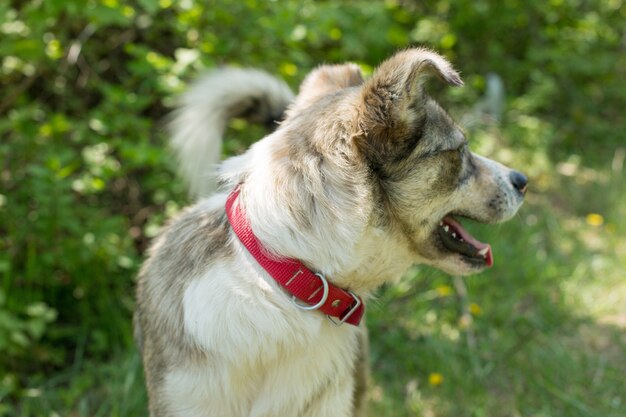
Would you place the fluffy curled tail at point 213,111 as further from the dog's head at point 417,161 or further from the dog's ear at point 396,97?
the dog's ear at point 396,97

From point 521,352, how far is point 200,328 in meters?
2.06

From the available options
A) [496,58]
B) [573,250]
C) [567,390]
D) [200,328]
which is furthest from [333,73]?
[496,58]

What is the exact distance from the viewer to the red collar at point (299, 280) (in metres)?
1.96

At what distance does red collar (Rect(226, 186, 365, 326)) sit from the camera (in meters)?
1.96

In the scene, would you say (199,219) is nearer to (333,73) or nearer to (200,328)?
(200,328)

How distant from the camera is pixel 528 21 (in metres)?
6.54

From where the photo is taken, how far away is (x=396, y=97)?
1.90m

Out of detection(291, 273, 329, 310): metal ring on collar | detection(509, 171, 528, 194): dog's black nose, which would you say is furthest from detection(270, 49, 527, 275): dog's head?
detection(291, 273, 329, 310): metal ring on collar

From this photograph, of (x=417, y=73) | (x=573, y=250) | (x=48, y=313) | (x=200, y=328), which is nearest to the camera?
(x=417, y=73)

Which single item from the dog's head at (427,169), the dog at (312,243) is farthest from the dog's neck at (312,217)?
the dog's head at (427,169)

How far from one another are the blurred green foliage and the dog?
1.02 m

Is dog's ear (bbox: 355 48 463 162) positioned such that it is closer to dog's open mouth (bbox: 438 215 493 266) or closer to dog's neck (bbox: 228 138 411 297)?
dog's neck (bbox: 228 138 411 297)

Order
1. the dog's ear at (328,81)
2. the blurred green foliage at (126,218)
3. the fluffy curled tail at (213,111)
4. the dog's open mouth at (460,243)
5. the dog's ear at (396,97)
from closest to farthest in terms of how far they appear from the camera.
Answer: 1. the dog's ear at (396,97)
2. the dog's open mouth at (460,243)
3. the dog's ear at (328,81)
4. the fluffy curled tail at (213,111)
5. the blurred green foliage at (126,218)

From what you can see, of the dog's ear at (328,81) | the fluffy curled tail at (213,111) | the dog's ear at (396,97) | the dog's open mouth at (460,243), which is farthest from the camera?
the fluffy curled tail at (213,111)
